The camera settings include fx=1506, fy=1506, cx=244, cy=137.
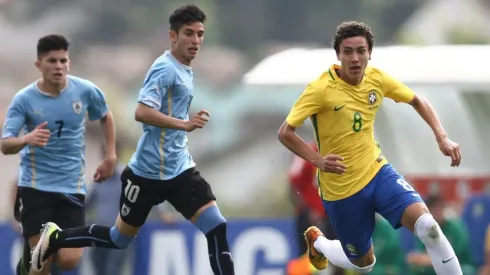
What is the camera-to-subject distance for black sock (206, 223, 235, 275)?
36.2ft

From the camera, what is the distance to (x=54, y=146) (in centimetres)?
1189

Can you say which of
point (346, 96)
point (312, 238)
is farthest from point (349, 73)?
point (312, 238)

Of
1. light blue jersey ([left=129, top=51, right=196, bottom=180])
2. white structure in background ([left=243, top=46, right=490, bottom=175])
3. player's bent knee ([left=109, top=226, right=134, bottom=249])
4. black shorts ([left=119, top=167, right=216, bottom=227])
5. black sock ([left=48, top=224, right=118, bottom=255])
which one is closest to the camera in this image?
light blue jersey ([left=129, top=51, right=196, bottom=180])

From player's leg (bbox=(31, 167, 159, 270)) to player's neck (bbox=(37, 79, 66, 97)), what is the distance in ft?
3.43

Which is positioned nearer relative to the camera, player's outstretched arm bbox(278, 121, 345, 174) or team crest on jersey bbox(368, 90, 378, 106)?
player's outstretched arm bbox(278, 121, 345, 174)

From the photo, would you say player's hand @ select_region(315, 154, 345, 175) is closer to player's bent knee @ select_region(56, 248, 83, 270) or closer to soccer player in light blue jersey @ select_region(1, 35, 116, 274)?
soccer player in light blue jersey @ select_region(1, 35, 116, 274)

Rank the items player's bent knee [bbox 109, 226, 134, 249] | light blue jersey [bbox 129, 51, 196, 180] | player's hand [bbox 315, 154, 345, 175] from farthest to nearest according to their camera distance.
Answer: player's bent knee [bbox 109, 226, 134, 249] → light blue jersey [bbox 129, 51, 196, 180] → player's hand [bbox 315, 154, 345, 175]

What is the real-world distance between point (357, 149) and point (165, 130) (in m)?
1.42

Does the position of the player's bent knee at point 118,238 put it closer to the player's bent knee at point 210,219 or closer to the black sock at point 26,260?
the player's bent knee at point 210,219

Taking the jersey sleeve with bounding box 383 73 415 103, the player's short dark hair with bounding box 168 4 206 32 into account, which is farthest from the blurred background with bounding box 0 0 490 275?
the jersey sleeve with bounding box 383 73 415 103

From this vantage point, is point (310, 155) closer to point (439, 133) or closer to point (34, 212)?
point (439, 133)

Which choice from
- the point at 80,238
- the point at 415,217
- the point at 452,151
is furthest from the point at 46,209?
the point at 452,151

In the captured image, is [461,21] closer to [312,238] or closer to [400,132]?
[400,132]

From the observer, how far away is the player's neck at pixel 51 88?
39.2 feet
